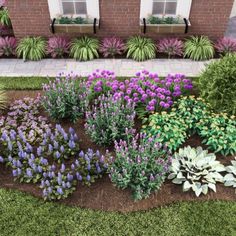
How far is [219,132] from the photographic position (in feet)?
18.7

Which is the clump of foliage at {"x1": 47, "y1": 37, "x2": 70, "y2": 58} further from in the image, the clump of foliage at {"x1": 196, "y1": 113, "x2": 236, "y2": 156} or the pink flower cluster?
the clump of foliage at {"x1": 196, "y1": 113, "x2": 236, "y2": 156}

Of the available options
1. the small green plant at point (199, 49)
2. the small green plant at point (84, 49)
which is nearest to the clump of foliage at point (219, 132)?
the small green plant at point (199, 49)

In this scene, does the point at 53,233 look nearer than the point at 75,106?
Yes

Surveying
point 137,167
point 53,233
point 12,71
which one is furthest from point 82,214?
point 12,71

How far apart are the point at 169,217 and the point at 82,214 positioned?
1.34 m

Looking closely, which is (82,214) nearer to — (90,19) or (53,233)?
(53,233)

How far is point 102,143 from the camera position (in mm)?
5855

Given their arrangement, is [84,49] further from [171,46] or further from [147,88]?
[147,88]

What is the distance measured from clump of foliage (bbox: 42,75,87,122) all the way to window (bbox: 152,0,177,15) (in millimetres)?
3341

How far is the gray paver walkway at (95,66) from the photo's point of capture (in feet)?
26.6

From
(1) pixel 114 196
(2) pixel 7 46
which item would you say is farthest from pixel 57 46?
(1) pixel 114 196

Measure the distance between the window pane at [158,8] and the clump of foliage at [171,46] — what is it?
0.70 m

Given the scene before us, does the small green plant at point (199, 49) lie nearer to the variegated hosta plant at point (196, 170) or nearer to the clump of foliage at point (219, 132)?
the clump of foliage at point (219, 132)

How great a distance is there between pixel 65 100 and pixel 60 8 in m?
3.20
